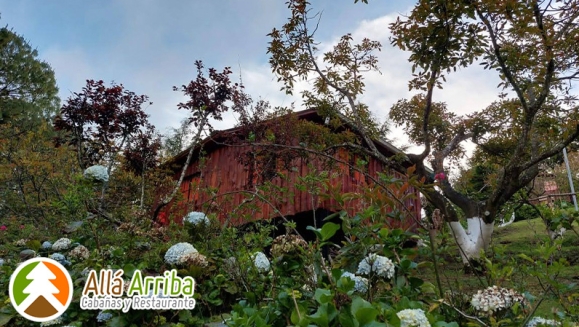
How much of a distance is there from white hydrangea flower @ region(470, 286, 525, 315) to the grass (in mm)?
87

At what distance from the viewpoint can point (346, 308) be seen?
1038 millimetres

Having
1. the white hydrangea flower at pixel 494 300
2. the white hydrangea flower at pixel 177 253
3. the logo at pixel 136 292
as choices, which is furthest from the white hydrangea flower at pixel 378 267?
the white hydrangea flower at pixel 177 253

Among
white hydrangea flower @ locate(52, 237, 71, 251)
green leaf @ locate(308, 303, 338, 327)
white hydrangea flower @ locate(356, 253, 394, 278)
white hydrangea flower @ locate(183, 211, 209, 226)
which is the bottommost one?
green leaf @ locate(308, 303, 338, 327)

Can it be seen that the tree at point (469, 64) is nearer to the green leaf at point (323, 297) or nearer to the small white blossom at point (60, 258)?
the green leaf at point (323, 297)

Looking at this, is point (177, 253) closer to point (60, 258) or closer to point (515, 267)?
point (60, 258)

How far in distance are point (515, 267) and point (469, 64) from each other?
3258 millimetres

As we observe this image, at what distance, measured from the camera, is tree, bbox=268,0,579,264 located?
4.19 m

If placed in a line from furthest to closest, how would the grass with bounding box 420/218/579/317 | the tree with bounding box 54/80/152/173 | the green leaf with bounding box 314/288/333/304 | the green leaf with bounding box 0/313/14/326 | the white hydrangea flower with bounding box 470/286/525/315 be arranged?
the tree with bounding box 54/80/152/173 < the green leaf with bounding box 0/313/14/326 < the grass with bounding box 420/218/579/317 < the white hydrangea flower with bounding box 470/286/525/315 < the green leaf with bounding box 314/288/333/304

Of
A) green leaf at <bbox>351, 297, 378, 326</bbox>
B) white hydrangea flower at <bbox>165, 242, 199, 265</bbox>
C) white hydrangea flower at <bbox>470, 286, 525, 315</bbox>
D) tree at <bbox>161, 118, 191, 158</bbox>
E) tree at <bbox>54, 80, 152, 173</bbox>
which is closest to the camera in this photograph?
green leaf at <bbox>351, 297, 378, 326</bbox>

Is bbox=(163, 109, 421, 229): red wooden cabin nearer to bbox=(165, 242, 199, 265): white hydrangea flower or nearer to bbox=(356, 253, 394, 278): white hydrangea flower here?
bbox=(165, 242, 199, 265): white hydrangea flower

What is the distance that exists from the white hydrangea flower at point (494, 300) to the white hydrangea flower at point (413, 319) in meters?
0.34

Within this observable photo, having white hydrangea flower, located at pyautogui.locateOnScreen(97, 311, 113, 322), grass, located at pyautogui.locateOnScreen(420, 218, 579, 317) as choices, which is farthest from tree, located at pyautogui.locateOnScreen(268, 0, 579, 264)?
white hydrangea flower, located at pyautogui.locateOnScreen(97, 311, 113, 322)

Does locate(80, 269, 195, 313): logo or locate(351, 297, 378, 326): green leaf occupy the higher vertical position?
locate(351, 297, 378, 326): green leaf

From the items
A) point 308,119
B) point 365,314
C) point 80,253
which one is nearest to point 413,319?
point 365,314
